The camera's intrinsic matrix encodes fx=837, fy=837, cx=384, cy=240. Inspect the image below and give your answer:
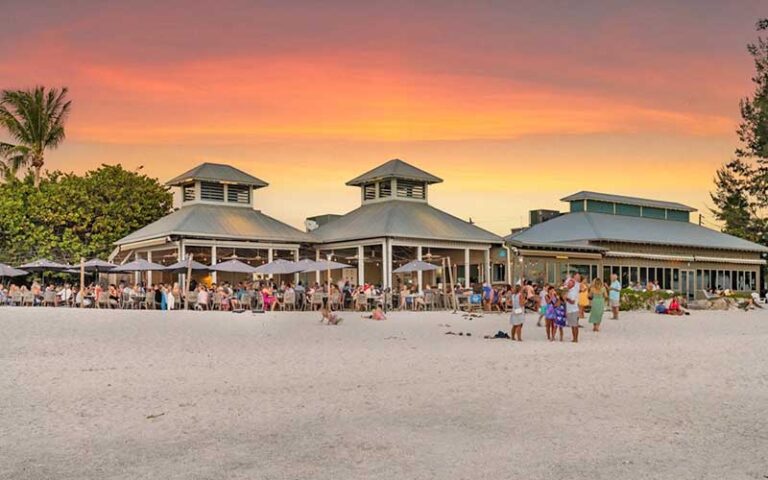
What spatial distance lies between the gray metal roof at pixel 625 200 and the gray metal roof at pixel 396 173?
37.3 ft

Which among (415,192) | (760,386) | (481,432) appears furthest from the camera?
(415,192)

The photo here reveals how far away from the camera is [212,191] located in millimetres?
42188

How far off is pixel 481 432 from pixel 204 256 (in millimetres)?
31368

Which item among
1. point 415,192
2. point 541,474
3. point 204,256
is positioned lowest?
point 541,474

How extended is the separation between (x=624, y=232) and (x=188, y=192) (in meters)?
24.9

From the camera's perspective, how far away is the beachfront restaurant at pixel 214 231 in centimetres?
3706

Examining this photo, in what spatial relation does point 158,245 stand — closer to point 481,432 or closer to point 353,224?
point 353,224

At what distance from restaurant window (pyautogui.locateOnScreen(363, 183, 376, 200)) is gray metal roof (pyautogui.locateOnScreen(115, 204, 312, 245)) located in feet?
18.6

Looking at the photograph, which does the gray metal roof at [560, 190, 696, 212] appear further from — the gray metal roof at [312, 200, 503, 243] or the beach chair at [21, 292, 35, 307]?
the beach chair at [21, 292, 35, 307]

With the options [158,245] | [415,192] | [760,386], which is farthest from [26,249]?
[760,386]

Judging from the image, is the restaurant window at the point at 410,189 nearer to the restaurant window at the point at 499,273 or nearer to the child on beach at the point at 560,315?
the restaurant window at the point at 499,273

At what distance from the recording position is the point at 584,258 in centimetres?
4547

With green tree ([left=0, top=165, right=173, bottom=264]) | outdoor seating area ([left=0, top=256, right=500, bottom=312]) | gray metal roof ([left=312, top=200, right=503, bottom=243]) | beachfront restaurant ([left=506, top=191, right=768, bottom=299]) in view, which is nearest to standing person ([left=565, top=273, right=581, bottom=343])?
outdoor seating area ([left=0, top=256, right=500, bottom=312])

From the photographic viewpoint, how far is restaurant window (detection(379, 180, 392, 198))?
1752 inches
